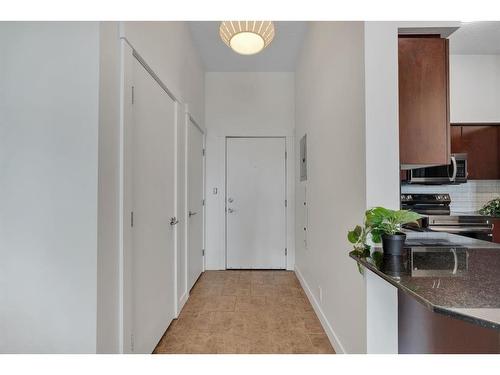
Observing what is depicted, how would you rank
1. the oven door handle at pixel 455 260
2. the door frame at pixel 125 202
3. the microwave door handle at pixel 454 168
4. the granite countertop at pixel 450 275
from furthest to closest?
the microwave door handle at pixel 454 168 → the door frame at pixel 125 202 → the oven door handle at pixel 455 260 → the granite countertop at pixel 450 275

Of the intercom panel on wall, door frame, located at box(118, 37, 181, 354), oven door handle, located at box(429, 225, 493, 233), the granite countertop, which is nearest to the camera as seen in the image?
the granite countertop

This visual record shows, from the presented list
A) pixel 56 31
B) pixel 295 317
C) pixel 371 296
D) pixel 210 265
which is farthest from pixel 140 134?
pixel 210 265

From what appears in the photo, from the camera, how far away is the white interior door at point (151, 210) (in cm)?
165

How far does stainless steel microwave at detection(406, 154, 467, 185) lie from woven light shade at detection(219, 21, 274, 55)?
81.6 inches

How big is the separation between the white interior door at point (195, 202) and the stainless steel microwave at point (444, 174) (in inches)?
95.5

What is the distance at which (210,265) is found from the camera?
12.9 feet

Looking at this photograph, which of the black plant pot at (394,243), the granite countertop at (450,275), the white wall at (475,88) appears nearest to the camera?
the granite countertop at (450,275)

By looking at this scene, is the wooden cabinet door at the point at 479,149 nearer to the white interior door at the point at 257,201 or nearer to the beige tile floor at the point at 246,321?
the white interior door at the point at 257,201

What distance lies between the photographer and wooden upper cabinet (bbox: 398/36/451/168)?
1451 mm

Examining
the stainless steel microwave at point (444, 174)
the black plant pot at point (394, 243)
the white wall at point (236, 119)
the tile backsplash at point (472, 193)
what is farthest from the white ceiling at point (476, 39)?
the black plant pot at point (394, 243)

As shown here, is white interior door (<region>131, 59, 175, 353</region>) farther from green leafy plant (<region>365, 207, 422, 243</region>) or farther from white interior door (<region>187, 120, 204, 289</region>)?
green leafy plant (<region>365, 207, 422, 243</region>)

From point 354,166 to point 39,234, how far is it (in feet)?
5.35

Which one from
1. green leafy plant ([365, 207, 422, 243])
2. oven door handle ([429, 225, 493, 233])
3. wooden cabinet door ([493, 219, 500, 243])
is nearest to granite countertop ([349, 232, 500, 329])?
green leafy plant ([365, 207, 422, 243])

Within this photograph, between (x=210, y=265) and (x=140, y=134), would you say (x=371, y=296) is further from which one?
(x=210, y=265)
